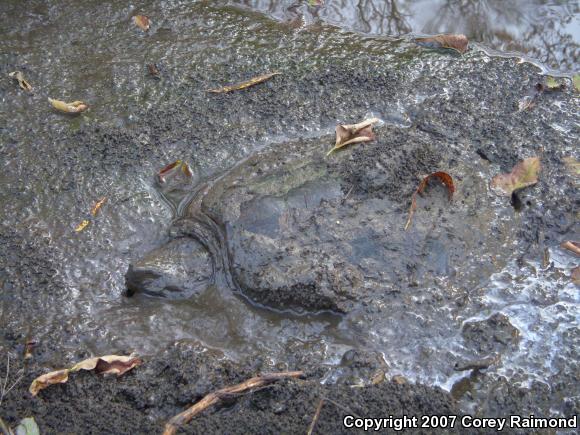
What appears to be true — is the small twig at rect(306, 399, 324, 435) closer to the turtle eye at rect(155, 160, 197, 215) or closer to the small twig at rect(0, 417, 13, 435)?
the small twig at rect(0, 417, 13, 435)

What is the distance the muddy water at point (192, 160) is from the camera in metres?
2.80

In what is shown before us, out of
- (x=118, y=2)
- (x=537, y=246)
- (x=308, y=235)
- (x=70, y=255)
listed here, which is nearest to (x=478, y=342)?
(x=537, y=246)

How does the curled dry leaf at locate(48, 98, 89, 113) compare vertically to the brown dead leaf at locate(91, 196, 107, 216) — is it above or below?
above

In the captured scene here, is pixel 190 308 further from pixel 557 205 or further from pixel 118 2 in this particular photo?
pixel 118 2

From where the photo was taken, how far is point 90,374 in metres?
2.67

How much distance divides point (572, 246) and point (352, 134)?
1.21 meters

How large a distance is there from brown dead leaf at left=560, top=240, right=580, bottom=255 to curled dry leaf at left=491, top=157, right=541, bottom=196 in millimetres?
373

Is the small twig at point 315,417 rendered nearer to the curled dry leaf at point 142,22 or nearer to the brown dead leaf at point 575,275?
A: the brown dead leaf at point 575,275

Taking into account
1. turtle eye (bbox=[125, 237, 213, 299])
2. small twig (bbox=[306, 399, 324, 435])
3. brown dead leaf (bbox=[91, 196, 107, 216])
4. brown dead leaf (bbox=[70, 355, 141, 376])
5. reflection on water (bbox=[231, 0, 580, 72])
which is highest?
reflection on water (bbox=[231, 0, 580, 72])

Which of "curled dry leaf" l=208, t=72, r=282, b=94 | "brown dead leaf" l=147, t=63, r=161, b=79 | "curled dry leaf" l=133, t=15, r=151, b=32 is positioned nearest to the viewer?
"curled dry leaf" l=208, t=72, r=282, b=94

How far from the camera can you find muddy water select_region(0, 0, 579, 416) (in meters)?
2.80

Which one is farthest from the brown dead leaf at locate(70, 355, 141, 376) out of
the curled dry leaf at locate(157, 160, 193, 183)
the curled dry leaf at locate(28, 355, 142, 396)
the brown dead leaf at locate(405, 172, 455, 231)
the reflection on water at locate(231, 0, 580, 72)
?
the reflection on water at locate(231, 0, 580, 72)

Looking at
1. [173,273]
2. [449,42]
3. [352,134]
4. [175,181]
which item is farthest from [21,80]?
[449,42]

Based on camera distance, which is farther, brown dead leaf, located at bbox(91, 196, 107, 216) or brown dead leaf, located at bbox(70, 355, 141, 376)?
brown dead leaf, located at bbox(91, 196, 107, 216)
